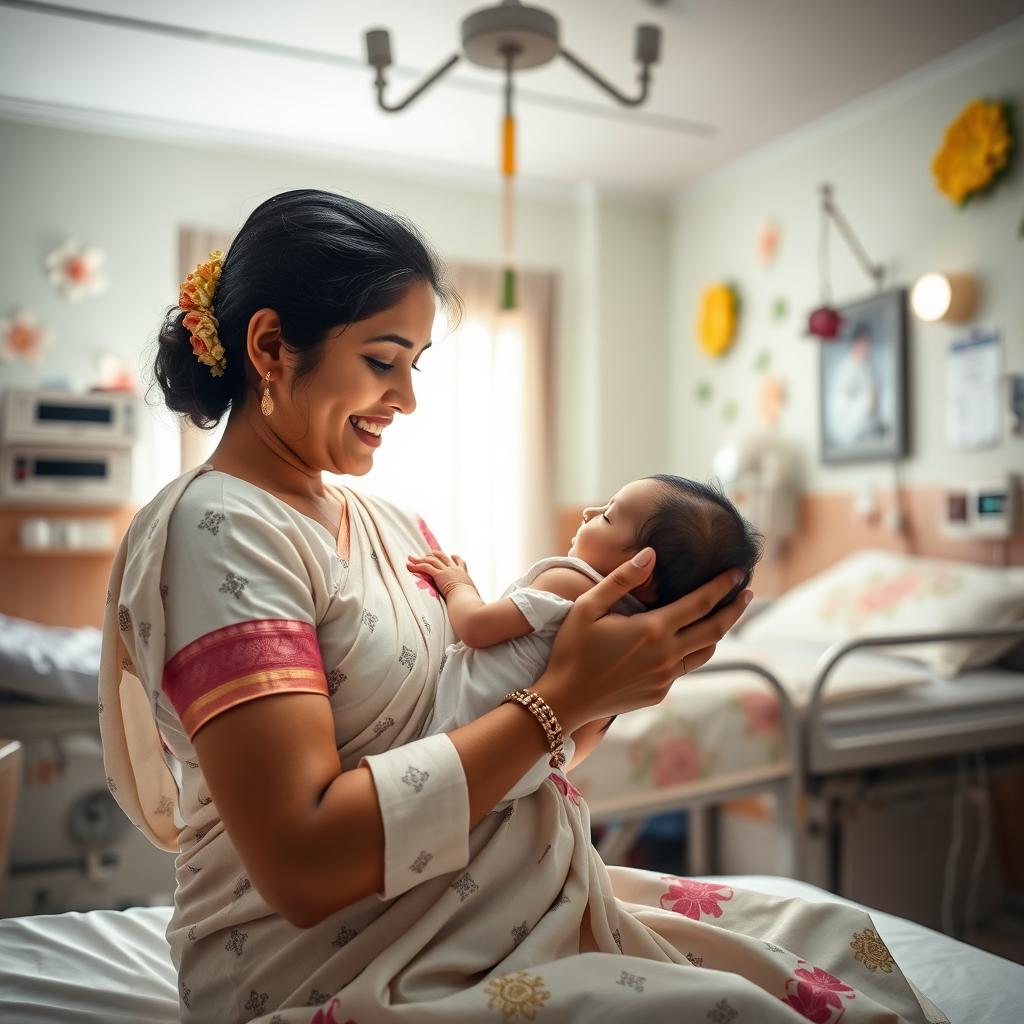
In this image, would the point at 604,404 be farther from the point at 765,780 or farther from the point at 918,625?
the point at 765,780

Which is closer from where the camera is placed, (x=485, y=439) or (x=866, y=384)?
(x=866, y=384)

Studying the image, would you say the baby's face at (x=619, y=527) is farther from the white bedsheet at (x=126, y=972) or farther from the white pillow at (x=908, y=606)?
the white pillow at (x=908, y=606)

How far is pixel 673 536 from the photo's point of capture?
1.13 meters

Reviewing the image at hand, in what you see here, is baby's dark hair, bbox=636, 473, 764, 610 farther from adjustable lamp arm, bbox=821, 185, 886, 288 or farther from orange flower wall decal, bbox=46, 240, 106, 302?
orange flower wall decal, bbox=46, 240, 106, 302

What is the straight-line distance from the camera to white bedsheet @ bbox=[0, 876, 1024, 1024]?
101 centimetres

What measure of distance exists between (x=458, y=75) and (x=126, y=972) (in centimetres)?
303

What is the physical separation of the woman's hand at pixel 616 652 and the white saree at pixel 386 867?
11 cm

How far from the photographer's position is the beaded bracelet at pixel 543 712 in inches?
33.6

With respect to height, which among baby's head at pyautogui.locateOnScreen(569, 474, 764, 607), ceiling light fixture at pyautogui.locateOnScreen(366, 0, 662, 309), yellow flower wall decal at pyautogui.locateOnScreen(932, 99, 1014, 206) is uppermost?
yellow flower wall decal at pyautogui.locateOnScreen(932, 99, 1014, 206)

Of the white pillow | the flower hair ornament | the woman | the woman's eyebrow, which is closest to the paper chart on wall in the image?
the white pillow

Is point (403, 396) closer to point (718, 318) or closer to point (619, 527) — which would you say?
point (619, 527)

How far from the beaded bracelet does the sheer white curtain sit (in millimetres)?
3279

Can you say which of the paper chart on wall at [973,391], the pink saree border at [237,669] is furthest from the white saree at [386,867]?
the paper chart on wall at [973,391]

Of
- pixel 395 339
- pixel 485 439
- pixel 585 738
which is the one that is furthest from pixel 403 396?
pixel 485 439
